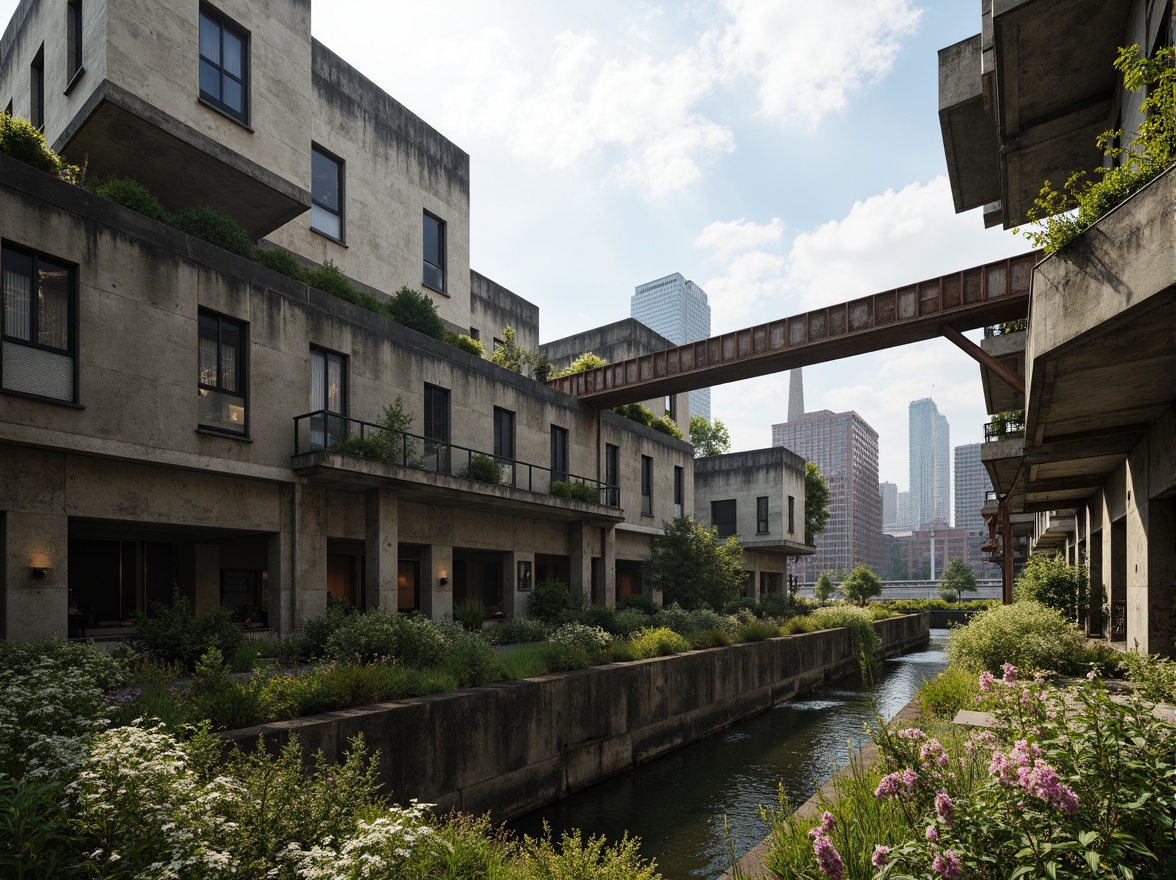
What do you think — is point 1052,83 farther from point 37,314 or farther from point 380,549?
point 37,314

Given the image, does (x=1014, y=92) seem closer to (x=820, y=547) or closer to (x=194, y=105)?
(x=194, y=105)

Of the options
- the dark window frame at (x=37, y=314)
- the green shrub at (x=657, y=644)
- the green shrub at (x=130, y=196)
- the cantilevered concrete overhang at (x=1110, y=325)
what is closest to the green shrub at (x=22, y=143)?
the green shrub at (x=130, y=196)

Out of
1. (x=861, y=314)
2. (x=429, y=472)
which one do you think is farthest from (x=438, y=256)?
(x=861, y=314)

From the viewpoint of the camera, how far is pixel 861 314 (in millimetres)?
22625

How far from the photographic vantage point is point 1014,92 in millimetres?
12273

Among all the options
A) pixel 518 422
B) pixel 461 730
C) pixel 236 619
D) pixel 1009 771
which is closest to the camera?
pixel 1009 771

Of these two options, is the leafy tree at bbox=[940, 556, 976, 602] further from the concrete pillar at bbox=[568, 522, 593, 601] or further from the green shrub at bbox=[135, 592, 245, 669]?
the green shrub at bbox=[135, 592, 245, 669]

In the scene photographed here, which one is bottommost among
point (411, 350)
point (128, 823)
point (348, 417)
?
point (128, 823)

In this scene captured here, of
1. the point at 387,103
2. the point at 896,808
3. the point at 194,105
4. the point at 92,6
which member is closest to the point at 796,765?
the point at 896,808

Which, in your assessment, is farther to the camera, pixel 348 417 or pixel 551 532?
pixel 551 532

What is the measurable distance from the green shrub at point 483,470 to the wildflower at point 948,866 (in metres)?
18.5

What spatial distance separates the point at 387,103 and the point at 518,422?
471 inches

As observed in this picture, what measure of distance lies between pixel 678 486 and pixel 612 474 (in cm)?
672

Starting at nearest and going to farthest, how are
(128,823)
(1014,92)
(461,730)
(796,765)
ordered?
(128,823) < (461,730) < (1014,92) < (796,765)
